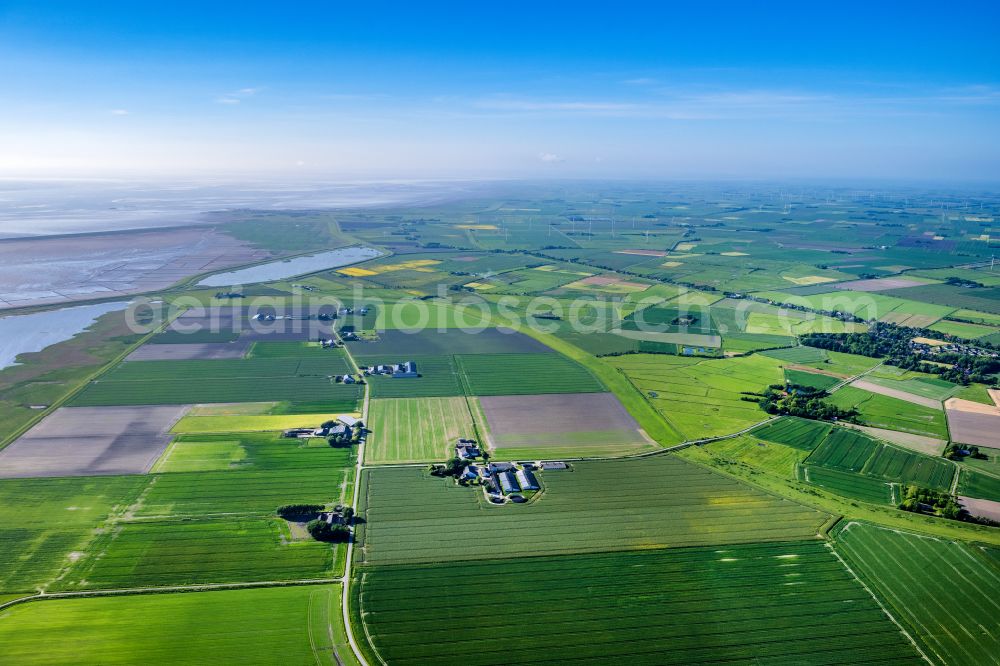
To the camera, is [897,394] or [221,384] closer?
[221,384]

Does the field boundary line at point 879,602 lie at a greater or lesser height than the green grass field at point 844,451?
lesser

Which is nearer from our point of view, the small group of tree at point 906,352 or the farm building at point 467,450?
the farm building at point 467,450

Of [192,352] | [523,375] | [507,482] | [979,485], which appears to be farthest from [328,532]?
[979,485]

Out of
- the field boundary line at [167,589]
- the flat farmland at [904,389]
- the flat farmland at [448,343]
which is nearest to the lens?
the field boundary line at [167,589]

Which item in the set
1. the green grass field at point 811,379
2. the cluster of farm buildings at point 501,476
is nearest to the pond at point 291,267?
the cluster of farm buildings at point 501,476

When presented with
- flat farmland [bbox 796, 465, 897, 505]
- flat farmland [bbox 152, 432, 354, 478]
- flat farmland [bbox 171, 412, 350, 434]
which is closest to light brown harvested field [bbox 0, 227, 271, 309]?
flat farmland [bbox 171, 412, 350, 434]

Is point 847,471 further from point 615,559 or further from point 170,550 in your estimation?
point 170,550

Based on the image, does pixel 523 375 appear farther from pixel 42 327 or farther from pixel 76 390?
pixel 42 327

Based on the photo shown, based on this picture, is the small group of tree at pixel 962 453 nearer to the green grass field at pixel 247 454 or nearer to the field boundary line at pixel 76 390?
the green grass field at pixel 247 454
